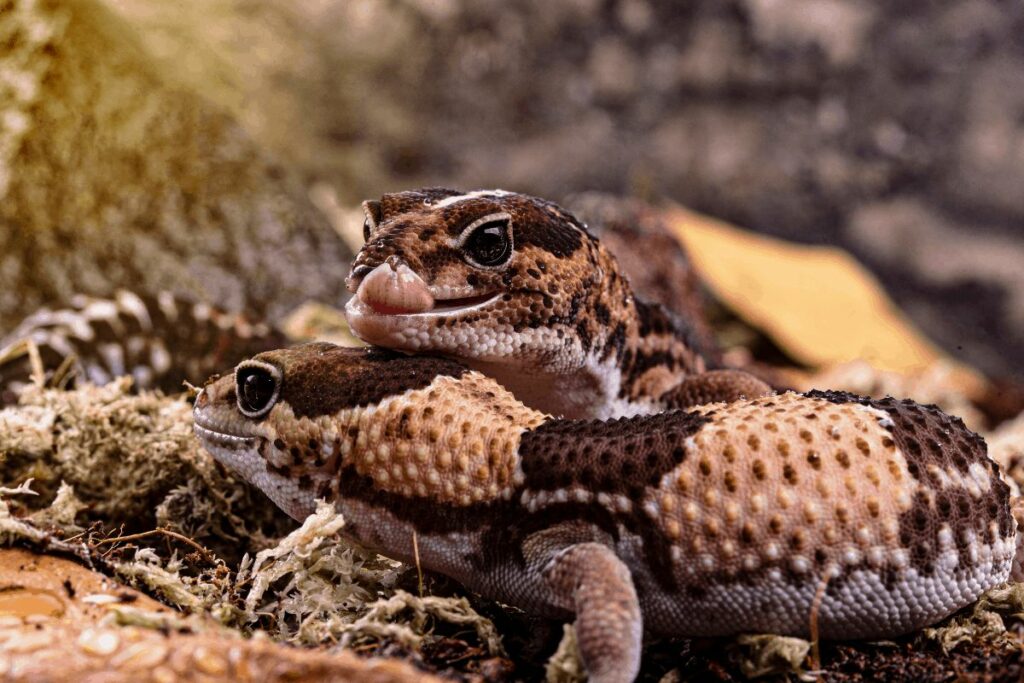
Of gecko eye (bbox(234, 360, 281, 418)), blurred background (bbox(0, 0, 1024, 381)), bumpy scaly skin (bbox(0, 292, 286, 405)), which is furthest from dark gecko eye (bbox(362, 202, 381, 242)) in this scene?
blurred background (bbox(0, 0, 1024, 381))

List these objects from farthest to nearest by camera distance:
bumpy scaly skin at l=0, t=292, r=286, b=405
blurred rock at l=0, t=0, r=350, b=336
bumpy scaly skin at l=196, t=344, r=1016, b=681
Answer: blurred rock at l=0, t=0, r=350, b=336
bumpy scaly skin at l=0, t=292, r=286, b=405
bumpy scaly skin at l=196, t=344, r=1016, b=681

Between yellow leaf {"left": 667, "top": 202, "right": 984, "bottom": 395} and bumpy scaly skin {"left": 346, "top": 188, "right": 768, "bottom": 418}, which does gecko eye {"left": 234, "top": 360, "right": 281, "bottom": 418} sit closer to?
bumpy scaly skin {"left": 346, "top": 188, "right": 768, "bottom": 418}

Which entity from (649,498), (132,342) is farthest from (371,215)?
(132,342)

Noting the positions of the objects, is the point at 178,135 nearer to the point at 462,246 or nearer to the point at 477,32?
the point at 462,246

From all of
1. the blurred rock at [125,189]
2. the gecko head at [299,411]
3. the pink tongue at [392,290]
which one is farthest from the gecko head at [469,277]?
the blurred rock at [125,189]

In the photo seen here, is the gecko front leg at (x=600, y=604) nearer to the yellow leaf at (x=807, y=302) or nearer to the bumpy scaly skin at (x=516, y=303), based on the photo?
the bumpy scaly skin at (x=516, y=303)
